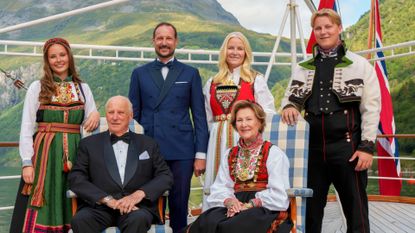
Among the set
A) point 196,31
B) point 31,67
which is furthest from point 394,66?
point 31,67

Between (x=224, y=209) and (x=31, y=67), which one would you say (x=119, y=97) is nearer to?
(x=224, y=209)

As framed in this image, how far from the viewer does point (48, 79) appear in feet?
9.25

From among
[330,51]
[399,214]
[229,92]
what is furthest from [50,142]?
[399,214]

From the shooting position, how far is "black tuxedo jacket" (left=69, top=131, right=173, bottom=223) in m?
2.65

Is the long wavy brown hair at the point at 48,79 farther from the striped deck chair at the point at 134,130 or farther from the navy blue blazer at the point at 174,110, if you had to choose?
the navy blue blazer at the point at 174,110

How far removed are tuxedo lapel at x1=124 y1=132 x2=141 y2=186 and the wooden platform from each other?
199cm

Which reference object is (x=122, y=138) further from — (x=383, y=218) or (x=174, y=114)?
(x=383, y=218)

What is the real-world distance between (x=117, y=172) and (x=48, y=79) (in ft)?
2.15

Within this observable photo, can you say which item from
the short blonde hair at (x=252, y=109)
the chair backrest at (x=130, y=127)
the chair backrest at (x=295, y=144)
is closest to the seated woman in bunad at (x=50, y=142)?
the chair backrest at (x=130, y=127)

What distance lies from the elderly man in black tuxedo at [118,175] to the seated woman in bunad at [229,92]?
343mm

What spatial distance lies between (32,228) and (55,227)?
0.13 metres

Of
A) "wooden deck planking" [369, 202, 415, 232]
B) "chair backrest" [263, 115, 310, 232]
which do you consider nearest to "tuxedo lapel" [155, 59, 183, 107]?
"chair backrest" [263, 115, 310, 232]

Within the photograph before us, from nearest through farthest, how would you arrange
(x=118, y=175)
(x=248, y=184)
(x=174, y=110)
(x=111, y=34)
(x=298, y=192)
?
(x=298, y=192)
(x=248, y=184)
(x=118, y=175)
(x=174, y=110)
(x=111, y=34)

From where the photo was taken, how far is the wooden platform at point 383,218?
4157 millimetres
